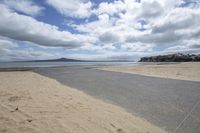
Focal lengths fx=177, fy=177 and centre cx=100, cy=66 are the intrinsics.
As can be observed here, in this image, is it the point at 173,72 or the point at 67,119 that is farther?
the point at 173,72

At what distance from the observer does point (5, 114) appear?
5828 mm

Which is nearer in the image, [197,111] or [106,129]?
[106,129]

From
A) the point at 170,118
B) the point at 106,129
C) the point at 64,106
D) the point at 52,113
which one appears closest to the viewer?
the point at 106,129

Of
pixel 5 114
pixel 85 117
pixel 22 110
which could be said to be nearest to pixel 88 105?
pixel 85 117

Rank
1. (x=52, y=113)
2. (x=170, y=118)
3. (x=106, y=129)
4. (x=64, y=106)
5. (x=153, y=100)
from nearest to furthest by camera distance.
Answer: (x=106, y=129), (x=170, y=118), (x=52, y=113), (x=64, y=106), (x=153, y=100)

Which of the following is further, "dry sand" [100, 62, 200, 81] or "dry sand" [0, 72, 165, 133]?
"dry sand" [100, 62, 200, 81]

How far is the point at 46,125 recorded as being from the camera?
486cm

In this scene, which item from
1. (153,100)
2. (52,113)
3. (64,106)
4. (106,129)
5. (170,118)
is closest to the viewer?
(106,129)

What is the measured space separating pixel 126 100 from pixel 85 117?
120 inches

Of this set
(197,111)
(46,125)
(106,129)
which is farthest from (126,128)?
(197,111)

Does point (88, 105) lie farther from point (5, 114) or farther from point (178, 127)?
point (178, 127)

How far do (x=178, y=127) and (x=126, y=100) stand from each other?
11.3ft

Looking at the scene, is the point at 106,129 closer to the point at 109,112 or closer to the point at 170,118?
the point at 109,112

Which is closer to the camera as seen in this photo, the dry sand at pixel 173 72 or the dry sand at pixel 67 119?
the dry sand at pixel 67 119
